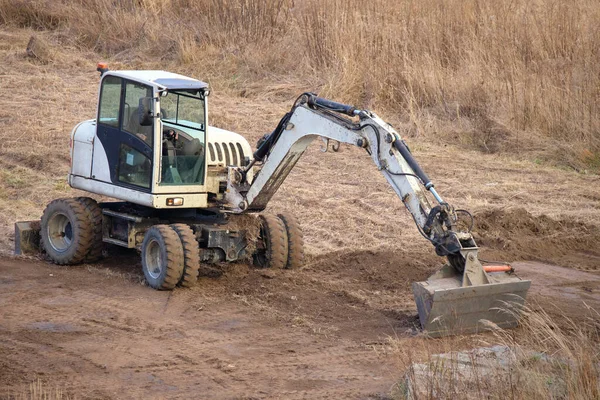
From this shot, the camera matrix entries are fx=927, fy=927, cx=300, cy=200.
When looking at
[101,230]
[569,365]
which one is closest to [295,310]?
[101,230]

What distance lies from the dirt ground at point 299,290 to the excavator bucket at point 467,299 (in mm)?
166

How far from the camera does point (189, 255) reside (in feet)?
30.4

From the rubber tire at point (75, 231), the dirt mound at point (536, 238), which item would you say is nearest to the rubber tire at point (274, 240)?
the rubber tire at point (75, 231)

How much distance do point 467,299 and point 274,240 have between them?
9.13ft

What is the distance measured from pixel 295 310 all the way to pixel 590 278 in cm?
345

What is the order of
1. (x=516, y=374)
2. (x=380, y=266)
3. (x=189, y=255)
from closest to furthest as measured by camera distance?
1. (x=516, y=374)
2. (x=189, y=255)
3. (x=380, y=266)

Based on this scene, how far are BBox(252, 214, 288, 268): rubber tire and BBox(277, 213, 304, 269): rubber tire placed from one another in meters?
0.05

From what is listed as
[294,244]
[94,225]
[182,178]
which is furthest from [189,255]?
[94,225]

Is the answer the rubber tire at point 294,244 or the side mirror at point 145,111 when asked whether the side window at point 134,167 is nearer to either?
the side mirror at point 145,111

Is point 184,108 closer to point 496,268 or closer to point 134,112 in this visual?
point 134,112

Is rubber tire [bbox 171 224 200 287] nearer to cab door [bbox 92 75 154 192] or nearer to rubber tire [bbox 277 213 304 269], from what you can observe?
cab door [bbox 92 75 154 192]

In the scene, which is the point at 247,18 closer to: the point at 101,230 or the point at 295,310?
the point at 101,230

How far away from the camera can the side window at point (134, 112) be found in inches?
377

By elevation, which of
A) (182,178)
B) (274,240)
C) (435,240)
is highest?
(182,178)
